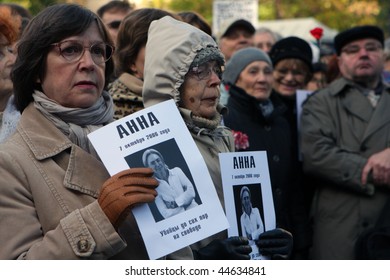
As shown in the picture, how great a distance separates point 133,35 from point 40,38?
1555mm

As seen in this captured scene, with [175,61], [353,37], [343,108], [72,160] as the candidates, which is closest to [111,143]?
[72,160]

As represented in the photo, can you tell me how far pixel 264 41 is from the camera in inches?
366

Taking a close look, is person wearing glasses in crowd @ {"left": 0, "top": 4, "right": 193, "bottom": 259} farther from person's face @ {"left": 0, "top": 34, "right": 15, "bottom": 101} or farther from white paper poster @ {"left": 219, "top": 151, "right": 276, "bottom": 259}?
person's face @ {"left": 0, "top": 34, "right": 15, "bottom": 101}

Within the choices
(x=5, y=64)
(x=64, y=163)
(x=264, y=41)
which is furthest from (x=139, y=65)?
(x=264, y=41)

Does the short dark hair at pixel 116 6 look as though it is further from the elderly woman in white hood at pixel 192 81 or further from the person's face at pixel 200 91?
the person's face at pixel 200 91

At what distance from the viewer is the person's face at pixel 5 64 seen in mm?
4523

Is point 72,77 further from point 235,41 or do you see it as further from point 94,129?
point 235,41

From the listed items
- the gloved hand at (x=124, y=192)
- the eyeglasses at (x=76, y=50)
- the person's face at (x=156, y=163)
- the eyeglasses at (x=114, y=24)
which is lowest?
the gloved hand at (x=124, y=192)

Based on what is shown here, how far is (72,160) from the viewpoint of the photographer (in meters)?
3.39

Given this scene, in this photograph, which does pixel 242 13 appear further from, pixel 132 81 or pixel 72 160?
pixel 72 160

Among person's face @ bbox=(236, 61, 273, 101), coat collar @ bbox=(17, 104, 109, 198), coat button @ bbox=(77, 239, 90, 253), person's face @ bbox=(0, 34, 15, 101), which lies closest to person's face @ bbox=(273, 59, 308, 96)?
person's face @ bbox=(236, 61, 273, 101)

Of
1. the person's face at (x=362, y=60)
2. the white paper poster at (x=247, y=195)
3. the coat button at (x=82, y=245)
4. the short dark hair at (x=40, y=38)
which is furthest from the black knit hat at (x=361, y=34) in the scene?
the coat button at (x=82, y=245)

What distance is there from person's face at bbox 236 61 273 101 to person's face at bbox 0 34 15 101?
2.29 m

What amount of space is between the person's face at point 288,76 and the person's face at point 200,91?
3.56 m
